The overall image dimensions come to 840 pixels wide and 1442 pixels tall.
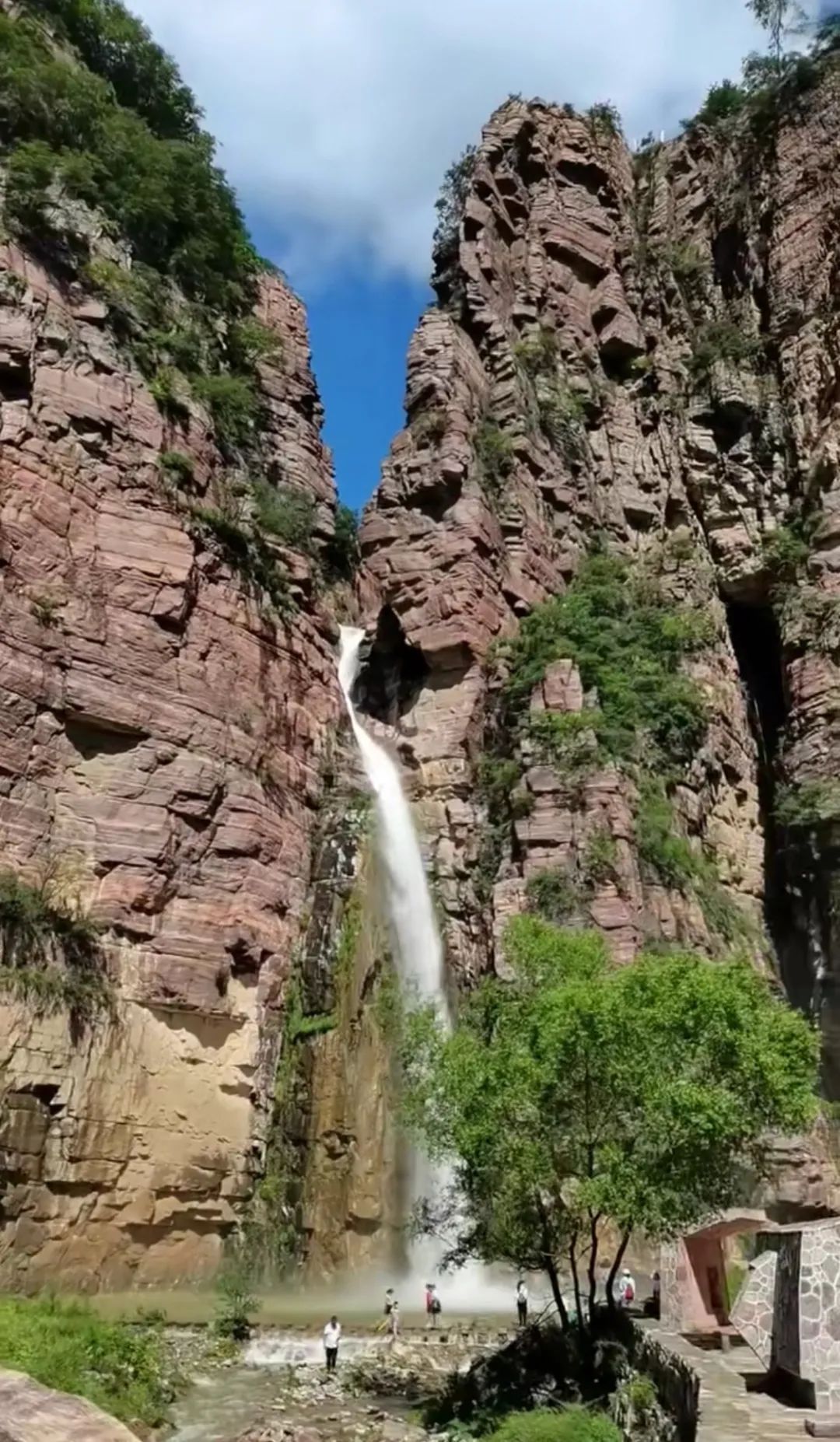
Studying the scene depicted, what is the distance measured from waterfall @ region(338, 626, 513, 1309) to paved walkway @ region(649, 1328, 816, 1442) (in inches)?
379

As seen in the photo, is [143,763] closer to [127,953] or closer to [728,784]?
[127,953]

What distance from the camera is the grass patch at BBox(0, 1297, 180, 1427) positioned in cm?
1462

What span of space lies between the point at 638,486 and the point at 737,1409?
36.3 metres

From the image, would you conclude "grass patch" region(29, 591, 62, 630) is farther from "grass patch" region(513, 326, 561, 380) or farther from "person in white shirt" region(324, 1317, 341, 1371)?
"grass patch" region(513, 326, 561, 380)

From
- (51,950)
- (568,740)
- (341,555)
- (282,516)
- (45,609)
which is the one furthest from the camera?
(341,555)

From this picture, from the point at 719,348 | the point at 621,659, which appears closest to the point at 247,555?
the point at 621,659

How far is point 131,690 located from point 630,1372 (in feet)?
55.3

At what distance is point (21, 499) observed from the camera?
25.6 m

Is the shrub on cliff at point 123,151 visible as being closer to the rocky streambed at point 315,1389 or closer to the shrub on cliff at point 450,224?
the shrub on cliff at point 450,224

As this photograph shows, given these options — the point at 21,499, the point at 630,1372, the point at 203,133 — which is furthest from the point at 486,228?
the point at 630,1372

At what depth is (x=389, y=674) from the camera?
36344mm

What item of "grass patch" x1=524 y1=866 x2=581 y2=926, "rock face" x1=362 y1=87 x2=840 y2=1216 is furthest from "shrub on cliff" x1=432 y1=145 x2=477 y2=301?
"grass patch" x1=524 y1=866 x2=581 y2=926

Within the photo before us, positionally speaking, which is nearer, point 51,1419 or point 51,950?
point 51,1419

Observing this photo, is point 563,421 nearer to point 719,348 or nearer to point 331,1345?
point 719,348
